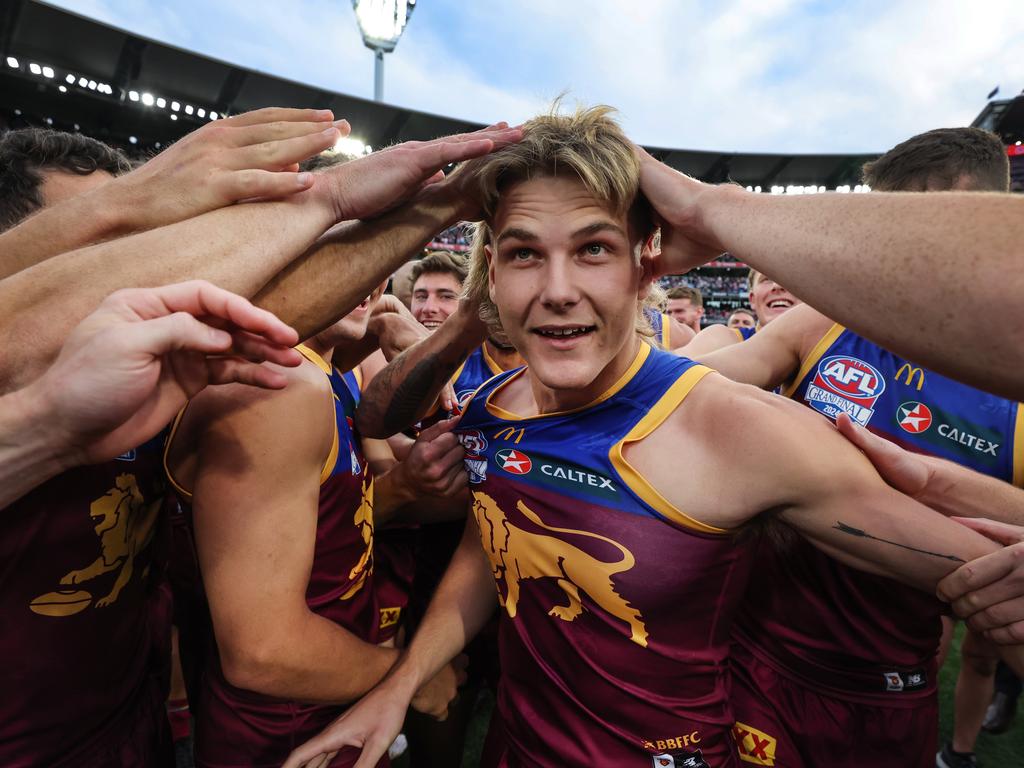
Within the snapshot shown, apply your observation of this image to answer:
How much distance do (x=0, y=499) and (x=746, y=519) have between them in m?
1.57

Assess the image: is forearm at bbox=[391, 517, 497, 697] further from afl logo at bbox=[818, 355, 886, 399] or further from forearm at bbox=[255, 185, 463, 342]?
afl logo at bbox=[818, 355, 886, 399]

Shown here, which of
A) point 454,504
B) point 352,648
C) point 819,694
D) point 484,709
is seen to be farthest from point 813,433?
point 484,709

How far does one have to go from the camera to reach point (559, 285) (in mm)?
1521

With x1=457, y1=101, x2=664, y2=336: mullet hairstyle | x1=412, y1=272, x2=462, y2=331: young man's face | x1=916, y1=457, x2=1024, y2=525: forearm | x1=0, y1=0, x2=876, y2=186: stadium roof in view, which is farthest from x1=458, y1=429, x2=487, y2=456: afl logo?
x1=0, y1=0, x2=876, y2=186: stadium roof

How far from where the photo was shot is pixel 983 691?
295 cm

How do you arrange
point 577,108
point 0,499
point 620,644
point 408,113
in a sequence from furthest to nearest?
point 408,113 → point 577,108 → point 620,644 → point 0,499

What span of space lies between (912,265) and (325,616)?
1.93m

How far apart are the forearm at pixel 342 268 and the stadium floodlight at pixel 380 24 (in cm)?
2184

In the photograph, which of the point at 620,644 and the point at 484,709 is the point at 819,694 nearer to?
the point at 620,644

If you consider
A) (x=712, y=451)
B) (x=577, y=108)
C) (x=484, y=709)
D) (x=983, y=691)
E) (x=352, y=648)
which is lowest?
(x=484, y=709)

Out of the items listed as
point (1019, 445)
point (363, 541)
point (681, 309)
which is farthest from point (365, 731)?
point (681, 309)

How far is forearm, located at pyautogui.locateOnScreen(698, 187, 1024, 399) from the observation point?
72 centimetres

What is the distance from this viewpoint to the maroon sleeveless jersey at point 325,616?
1.66 meters

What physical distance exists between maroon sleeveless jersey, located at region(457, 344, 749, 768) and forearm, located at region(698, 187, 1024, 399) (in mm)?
598
